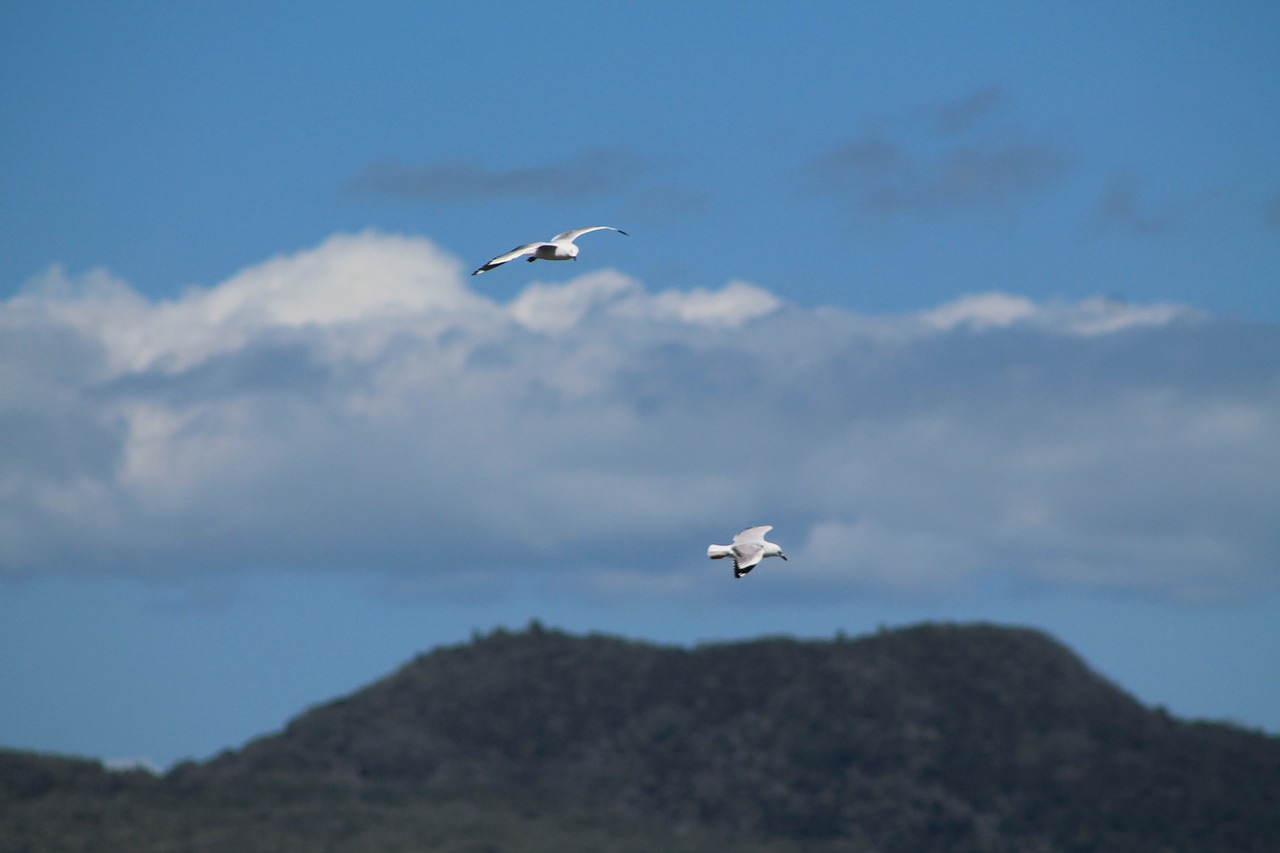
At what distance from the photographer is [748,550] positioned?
45.4 m

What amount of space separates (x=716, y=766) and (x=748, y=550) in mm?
124870

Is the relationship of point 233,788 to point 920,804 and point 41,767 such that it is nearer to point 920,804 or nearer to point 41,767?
point 41,767

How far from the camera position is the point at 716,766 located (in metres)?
167

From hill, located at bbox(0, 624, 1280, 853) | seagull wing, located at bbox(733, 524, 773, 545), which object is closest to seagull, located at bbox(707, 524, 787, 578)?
seagull wing, located at bbox(733, 524, 773, 545)

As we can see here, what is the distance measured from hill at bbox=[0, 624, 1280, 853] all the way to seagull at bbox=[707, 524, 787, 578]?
103117mm

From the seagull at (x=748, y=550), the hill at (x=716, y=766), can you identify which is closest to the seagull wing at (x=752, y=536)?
the seagull at (x=748, y=550)

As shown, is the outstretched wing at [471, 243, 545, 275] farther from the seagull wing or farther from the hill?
the hill

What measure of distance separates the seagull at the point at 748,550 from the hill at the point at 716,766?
103m

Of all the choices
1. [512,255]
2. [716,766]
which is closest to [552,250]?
[512,255]

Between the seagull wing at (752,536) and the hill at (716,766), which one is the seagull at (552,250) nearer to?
the seagull wing at (752,536)

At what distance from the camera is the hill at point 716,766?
15162cm

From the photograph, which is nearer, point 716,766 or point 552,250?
point 552,250

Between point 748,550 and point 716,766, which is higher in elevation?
point 716,766

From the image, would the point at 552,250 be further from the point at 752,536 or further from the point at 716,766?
the point at 716,766
